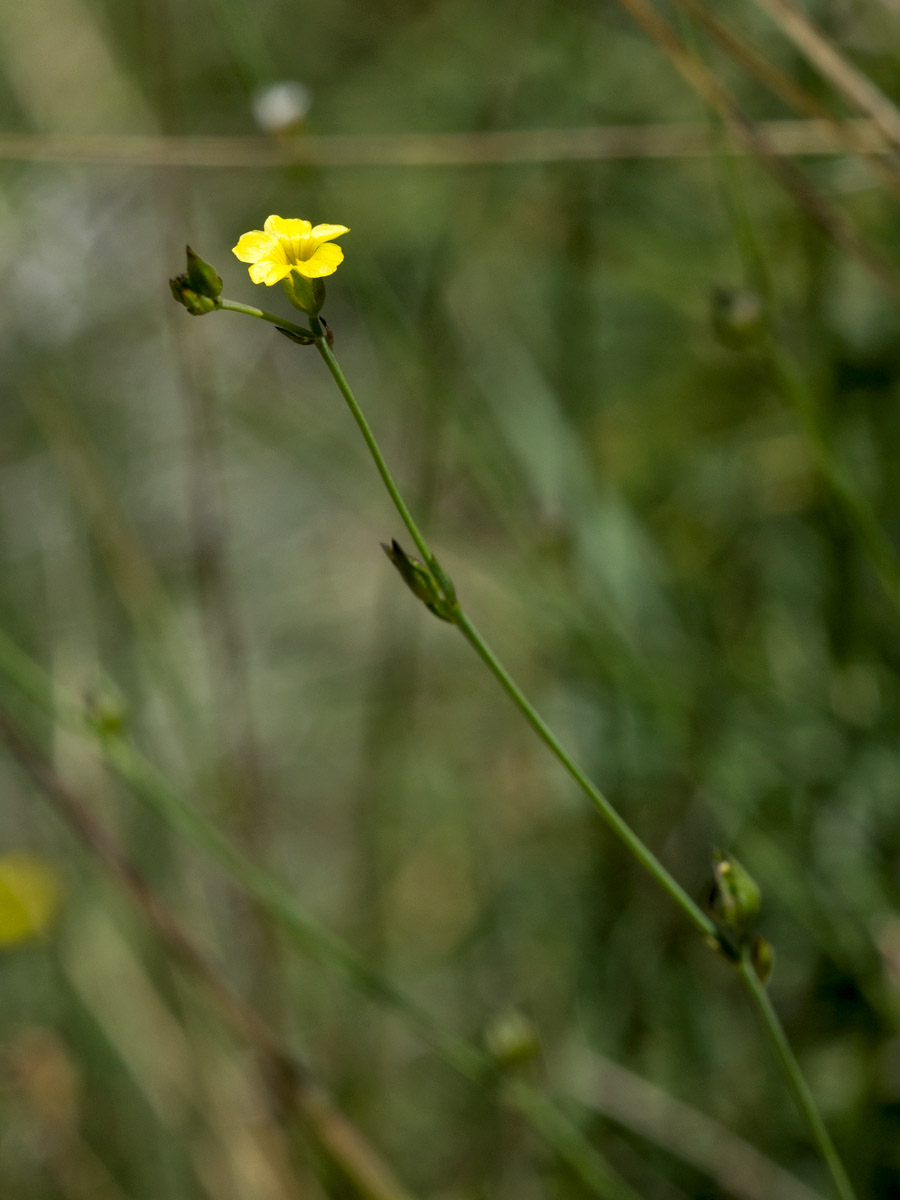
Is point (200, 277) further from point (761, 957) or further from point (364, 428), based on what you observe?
point (761, 957)

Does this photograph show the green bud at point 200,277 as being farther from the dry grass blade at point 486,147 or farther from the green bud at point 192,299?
the dry grass blade at point 486,147

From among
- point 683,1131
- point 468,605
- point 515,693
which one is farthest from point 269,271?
point 468,605

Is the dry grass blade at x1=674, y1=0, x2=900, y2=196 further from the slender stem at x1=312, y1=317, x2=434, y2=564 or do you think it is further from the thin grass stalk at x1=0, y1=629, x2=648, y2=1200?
the thin grass stalk at x1=0, y1=629, x2=648, y2=1200

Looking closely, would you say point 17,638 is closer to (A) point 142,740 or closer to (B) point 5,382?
(A) point 142,740

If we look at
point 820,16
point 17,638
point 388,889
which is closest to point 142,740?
point 17,638

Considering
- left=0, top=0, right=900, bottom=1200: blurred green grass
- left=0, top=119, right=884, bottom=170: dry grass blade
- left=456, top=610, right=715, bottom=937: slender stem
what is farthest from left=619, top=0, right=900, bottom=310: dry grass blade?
left=456, top=610, right=715, bottom=937: slender stem

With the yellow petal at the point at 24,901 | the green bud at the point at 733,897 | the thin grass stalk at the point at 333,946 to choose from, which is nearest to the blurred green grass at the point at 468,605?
the yellow petal at the point at 24,901
